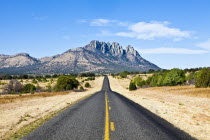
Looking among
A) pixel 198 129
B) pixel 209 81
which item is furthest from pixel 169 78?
pixel 198 129

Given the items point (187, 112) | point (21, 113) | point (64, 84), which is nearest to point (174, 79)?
point (64, 84)

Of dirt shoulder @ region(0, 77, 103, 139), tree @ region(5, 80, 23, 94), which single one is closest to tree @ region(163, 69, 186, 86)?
tree @ region(5, 80, 23, 94)

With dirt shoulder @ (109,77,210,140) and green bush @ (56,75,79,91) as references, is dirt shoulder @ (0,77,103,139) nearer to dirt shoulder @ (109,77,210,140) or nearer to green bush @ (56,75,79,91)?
dirt shoulder @ (109,77,210,140)

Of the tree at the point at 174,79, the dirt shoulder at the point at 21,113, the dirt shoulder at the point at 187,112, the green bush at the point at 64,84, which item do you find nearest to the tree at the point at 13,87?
the green bush at the point at 64,84

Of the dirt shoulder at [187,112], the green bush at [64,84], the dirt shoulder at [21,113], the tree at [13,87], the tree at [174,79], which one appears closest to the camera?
the dirt shoulder at [187,112]

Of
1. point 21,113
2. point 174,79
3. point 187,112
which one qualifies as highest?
point 174,79

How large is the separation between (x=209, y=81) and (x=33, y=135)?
56516 mm

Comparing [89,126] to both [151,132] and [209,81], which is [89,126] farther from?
[209,81]

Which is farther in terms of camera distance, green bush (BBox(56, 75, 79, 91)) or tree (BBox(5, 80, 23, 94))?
green bush (BBox(56, 75, 79, 91))

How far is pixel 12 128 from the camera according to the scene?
43.5 ft

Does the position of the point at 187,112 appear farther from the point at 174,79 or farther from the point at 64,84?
the point at 64,84

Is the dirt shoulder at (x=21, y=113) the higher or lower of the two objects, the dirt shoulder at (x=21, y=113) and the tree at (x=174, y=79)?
the lower

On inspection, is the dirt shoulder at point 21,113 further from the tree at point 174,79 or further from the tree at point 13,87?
the tree at point 174,79

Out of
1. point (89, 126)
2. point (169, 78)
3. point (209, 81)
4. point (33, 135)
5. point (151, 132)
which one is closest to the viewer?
point (33, 135)
